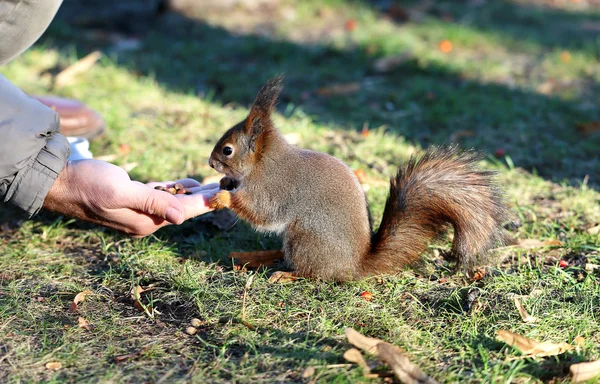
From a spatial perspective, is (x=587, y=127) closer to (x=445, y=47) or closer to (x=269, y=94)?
(x=445, y=47)

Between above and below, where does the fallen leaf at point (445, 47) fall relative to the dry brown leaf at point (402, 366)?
above

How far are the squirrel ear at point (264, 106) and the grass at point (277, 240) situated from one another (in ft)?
1.57

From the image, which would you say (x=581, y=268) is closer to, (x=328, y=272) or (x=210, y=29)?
(x=328, y=272)

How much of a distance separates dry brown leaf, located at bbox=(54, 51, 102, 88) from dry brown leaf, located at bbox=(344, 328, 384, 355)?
2875 mm

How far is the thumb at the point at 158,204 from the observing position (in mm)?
2094

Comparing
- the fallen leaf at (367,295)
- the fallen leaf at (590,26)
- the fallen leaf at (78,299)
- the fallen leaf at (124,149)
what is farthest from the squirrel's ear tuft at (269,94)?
the fallen leaf at (590,26)

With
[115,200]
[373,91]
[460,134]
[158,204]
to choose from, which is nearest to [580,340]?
[158,204]

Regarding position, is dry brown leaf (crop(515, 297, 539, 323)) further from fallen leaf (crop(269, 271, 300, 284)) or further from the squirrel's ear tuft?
the squirrel's ear tuft

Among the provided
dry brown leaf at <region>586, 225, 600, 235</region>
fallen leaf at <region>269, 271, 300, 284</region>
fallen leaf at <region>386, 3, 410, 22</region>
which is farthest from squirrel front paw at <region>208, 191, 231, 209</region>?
fallen leaf at <region>386, 3, 410, 22</region>

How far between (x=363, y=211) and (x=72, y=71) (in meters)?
2.60

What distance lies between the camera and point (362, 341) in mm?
1697

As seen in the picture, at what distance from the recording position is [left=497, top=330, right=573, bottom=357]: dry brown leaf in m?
1.72

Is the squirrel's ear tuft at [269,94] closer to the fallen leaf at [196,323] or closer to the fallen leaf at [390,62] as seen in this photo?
the fallen leaf at [196,323]

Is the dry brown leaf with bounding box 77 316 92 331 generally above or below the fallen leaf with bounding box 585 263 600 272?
below
